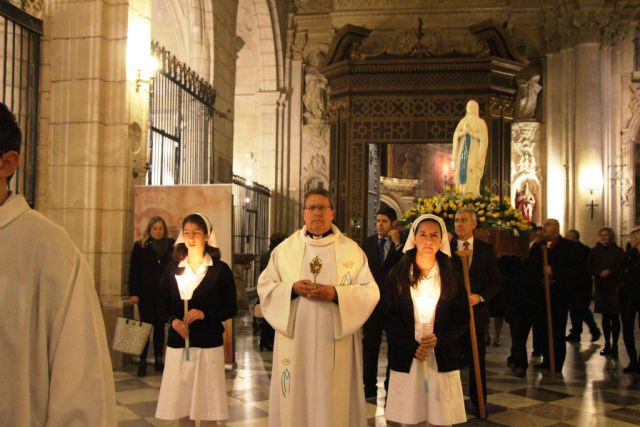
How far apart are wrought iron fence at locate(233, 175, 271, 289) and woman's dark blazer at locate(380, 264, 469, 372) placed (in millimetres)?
10544

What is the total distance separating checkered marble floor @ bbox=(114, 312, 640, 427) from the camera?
564 centimetres

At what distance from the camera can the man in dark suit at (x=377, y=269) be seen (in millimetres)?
6496

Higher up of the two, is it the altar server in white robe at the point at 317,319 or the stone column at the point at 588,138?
the stone column at the point at 588,138

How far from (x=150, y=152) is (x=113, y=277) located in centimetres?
239

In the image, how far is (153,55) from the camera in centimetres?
889

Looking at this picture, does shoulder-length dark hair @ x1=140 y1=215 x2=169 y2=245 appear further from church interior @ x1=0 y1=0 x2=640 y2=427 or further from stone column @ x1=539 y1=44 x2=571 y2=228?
stone column @ x1=539 y1=44 x2=571 y2=228

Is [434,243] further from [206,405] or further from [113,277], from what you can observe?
[113,277]

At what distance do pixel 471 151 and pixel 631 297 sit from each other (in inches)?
123

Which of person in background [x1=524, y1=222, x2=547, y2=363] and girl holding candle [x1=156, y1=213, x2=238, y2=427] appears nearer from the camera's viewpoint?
girl holding candle [x1=156, y1=213, x2=238, y2=427]

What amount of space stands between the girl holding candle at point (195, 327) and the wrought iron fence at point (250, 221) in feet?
32.9

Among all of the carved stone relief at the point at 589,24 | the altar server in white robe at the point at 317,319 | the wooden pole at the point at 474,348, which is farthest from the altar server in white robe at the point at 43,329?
the carved stone relief at the point at 589,24

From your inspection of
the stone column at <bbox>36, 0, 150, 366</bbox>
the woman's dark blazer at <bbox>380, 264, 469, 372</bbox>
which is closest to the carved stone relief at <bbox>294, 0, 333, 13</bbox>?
the stone column at <bbox>36, 0, 150, 366</bbox>

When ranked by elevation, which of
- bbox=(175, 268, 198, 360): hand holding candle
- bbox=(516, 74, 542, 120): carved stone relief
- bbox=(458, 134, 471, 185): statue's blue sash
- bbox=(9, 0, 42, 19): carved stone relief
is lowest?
bbox=(175, 268, 198, 360): hand holding candle

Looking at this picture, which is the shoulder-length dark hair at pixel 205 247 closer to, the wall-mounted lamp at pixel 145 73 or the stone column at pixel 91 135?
the stone column at pixel 91 135
